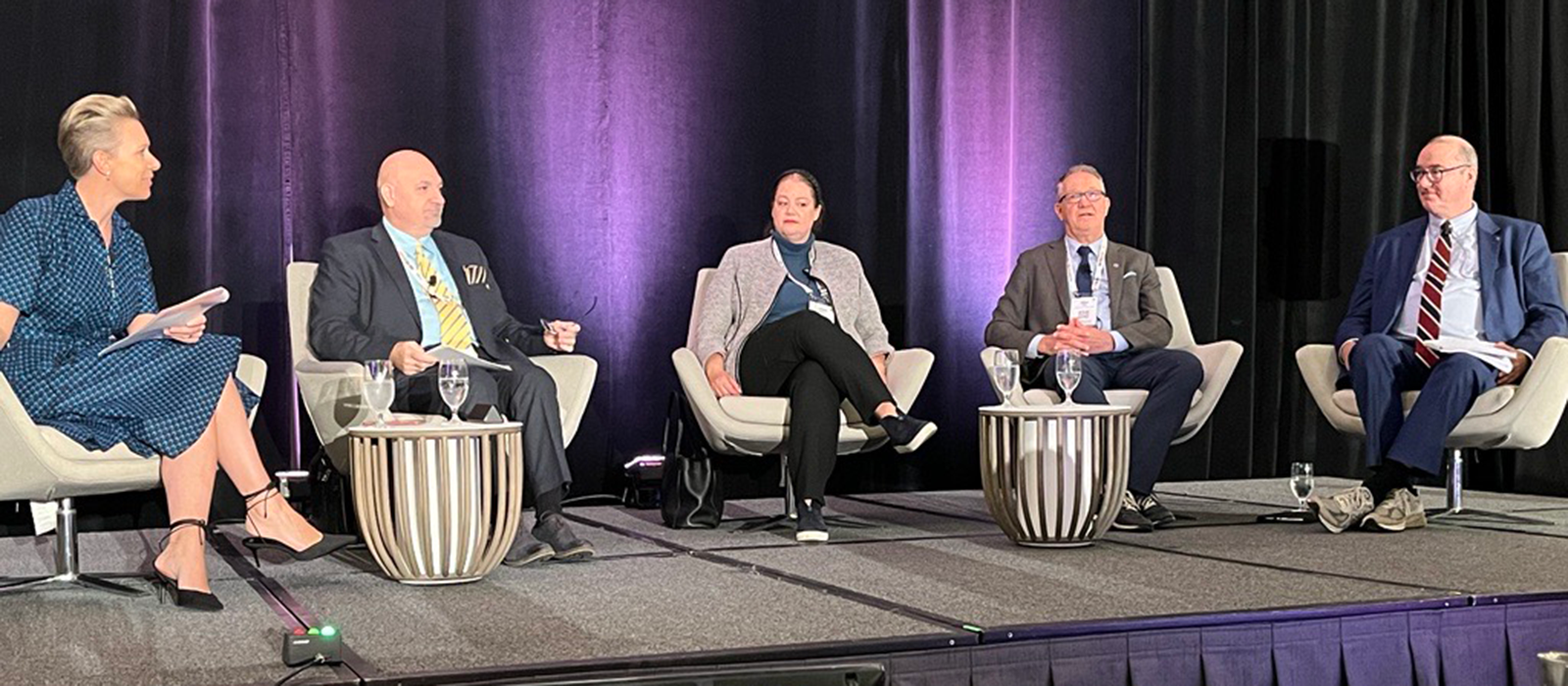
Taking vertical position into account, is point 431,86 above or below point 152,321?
above

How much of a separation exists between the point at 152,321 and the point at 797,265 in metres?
2.11

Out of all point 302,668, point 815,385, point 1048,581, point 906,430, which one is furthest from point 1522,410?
point 302,668

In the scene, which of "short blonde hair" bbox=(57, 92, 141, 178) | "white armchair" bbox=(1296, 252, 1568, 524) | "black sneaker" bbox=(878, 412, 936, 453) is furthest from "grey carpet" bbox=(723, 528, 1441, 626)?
"short blonde hair" bbox=(57, 92, 141, 178)

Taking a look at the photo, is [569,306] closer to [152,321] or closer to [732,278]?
[732,278]

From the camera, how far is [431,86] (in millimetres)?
5328

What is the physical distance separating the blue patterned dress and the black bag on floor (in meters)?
1.49

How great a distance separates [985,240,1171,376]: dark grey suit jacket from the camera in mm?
4953

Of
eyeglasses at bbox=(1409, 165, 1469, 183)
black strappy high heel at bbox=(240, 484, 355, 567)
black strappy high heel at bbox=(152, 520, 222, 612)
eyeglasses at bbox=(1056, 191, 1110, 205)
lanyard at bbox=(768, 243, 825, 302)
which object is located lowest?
black strappy high heel at bbox=(152, 520, 222, 612)

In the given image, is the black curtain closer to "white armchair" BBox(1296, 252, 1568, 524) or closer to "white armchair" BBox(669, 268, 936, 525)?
"white armchair" BBox(1296, 252, 1568, 524)

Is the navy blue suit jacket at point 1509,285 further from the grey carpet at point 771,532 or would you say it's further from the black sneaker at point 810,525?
the black sneaker at point 810,525

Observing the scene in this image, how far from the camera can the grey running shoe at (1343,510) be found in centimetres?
444

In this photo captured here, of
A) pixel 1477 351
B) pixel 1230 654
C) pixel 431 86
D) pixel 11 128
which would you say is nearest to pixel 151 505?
pixel 11 128

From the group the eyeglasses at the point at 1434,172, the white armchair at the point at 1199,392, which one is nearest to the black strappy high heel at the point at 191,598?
the white armchair at the point at 1199,392

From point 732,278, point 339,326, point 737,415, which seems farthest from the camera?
point 732,278
